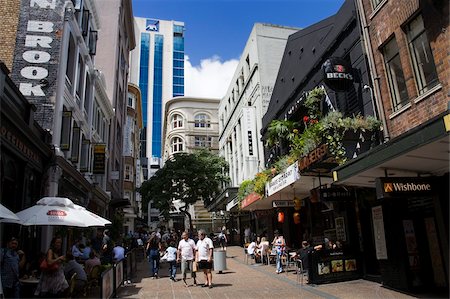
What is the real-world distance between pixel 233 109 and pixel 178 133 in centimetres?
2837

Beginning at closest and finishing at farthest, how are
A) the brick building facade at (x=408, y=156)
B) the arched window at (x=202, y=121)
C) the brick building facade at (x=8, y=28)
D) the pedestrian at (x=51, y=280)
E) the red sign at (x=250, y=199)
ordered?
the pedestrian at (x=51, y=280) < the brick building facade at (x=408, y=156) < the brick building facade at (x=8, y=28) < the red sign at (x=250, y=199) < the arched window at (x=202, y=121)

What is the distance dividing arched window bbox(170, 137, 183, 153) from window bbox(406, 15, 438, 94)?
52.5 meters

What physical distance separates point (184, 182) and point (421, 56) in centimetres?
2578

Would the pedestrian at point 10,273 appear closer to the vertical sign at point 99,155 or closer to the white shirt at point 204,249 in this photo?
the white shirt at point 204,249

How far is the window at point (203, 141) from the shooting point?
A: 60275 millimetres

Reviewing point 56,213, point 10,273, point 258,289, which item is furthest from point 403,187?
point 56,213

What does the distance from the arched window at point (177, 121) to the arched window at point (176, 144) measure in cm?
257

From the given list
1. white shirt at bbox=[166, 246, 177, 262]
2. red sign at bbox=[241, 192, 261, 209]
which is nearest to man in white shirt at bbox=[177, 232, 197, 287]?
white shirt at bbox=[166, 246, 177, 262]

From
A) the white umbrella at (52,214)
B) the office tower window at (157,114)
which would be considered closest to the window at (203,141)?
the office tower window at (157,114)

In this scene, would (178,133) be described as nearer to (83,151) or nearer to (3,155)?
(83,151)

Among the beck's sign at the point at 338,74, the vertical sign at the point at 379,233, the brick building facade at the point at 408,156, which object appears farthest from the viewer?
the beck's sign at the point at 338,74

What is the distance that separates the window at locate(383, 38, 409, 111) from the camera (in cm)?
1035

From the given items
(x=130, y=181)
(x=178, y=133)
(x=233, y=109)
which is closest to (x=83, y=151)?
(x=233, y=109)

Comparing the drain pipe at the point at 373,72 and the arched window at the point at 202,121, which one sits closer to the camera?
the drain pipe at the point at 373,72
